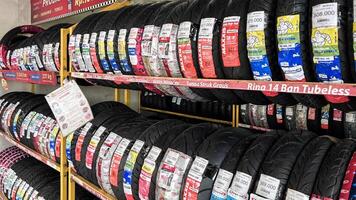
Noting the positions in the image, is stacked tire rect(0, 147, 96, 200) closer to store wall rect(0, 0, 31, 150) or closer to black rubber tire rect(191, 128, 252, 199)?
store wall rect(0, 0, 31, 150)

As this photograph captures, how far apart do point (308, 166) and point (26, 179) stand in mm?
2970

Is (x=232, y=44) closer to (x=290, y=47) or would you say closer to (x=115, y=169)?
(x=290, y=47)

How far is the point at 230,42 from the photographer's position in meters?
1.43

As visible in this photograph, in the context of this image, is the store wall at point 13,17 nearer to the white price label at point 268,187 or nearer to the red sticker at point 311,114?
the red sticker at point 311,114

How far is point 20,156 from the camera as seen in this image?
4172 millimetres

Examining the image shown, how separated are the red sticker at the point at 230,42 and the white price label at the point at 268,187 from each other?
0.44m

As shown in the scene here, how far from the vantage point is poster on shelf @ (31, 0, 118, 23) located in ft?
12.8

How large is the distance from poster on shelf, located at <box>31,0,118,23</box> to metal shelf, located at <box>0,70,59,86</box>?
0.97 m

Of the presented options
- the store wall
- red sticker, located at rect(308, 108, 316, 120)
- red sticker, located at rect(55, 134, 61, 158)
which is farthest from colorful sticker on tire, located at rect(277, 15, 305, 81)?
the store wall

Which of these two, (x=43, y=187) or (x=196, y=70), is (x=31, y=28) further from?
(x=196, y=70)

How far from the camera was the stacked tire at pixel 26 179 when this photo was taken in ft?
10.3

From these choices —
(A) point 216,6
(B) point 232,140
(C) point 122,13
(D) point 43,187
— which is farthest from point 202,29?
(D) point 43,187

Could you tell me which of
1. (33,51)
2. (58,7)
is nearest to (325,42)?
(33,51)

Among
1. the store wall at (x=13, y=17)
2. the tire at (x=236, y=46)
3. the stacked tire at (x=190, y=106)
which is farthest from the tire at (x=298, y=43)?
the store wall at (x=13, y=17)
